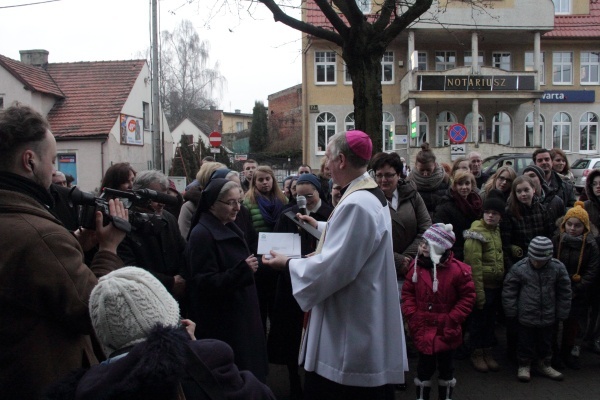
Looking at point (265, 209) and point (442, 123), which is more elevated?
point (442, 123)

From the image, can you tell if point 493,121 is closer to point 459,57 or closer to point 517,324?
point 459,57

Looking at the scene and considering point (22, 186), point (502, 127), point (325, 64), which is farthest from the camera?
point (502, 127)

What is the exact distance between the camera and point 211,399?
1.78 m

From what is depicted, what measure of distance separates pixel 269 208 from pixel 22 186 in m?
3.94

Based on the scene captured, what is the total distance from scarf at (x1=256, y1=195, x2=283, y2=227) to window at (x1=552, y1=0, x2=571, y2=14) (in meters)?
34.9

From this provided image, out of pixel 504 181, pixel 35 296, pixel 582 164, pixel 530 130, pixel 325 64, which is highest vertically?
pixel 325 64

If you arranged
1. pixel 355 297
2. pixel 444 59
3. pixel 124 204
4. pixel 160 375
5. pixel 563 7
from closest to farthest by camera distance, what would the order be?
pixel 160 375 < pixel 124 204 < pixel 355 297 < pixel 444 59 < pixel 563 7

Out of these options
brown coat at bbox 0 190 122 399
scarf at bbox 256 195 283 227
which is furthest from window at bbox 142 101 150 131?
brown coat at bbox 0 190 122 399

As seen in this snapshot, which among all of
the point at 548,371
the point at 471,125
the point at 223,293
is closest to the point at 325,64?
the point at 471,125

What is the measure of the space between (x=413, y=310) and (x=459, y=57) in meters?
31.3

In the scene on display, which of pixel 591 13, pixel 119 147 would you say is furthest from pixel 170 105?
pixel 591 13

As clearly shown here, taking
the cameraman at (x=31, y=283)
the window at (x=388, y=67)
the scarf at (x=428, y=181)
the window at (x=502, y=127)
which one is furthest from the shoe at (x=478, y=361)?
the window at (x=502, y=127)

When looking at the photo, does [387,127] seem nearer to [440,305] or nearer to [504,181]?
[504,181]

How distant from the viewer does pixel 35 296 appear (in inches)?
82.5
